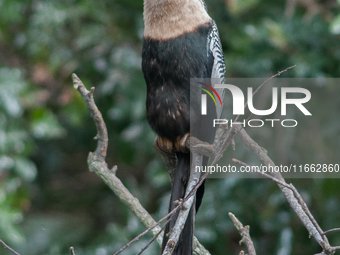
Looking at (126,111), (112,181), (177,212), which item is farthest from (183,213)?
(126,111)

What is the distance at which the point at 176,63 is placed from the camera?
162 cm

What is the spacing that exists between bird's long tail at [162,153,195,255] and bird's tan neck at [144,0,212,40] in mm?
482

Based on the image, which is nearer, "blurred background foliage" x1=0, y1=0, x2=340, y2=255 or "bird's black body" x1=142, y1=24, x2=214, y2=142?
"bird's black body" x1=142, y1=24, x2=214, y2=142

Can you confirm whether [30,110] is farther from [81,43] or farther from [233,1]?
[233,1]

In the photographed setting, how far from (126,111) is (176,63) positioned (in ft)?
4.94

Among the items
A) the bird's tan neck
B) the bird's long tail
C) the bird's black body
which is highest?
the bird's tan neck

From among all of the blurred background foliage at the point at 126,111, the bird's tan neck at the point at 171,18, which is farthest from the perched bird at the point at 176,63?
the blurred background foliage at the point at 126,111

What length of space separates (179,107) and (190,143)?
0.14 m

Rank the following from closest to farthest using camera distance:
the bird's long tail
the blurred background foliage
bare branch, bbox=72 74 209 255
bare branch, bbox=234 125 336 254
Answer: bare branch, bbox=234 125 336 254 < the bird's long tail < bare branch, bbox=72 74 209 255 < the blurred background foliage

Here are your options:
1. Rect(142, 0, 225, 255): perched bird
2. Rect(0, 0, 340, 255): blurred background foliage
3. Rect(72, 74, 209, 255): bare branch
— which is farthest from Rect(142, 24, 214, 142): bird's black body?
Rect(0, 0, 340, 255): blurred background foliage

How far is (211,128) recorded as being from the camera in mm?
1727

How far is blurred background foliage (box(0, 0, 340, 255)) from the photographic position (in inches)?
109

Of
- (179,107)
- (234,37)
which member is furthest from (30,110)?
(179,107)

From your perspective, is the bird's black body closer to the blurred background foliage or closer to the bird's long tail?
the bird's long tail
